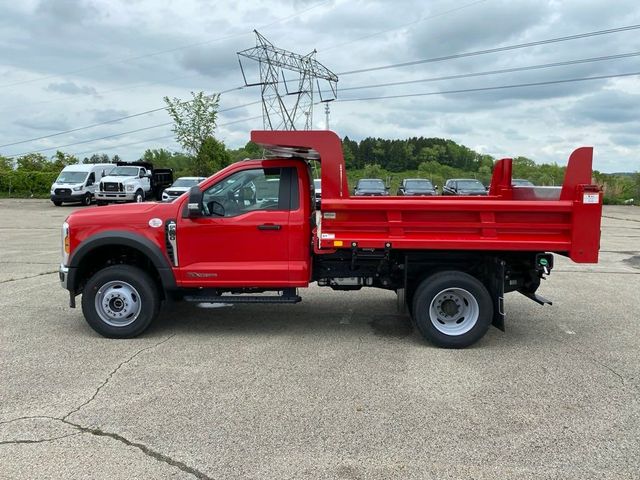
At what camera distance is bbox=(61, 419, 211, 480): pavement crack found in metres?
3.31

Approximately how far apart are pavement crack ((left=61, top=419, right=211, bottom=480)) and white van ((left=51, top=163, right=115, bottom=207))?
28.8 metres

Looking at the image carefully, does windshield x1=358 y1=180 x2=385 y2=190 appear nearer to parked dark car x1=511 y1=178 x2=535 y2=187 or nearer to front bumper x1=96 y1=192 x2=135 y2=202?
parked dark car x1=511 y1=178 x2=535 y2=187

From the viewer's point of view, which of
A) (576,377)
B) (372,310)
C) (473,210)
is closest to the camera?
(576,377)

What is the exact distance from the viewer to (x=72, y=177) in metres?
30.7

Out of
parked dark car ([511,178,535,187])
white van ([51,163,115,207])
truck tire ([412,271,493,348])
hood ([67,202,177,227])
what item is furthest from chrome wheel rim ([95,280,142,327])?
white van ([51,163,115,207])

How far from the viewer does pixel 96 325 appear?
5988mm

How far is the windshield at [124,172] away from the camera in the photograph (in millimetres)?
30547

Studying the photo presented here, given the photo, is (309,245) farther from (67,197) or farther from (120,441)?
(67,197)

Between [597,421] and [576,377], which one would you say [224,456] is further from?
[576,377]

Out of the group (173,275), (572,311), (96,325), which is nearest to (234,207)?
(173,275)

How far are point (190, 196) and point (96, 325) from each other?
181 cm

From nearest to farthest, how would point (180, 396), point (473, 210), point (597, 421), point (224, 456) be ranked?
1. point (224, 456)
2. point (597, 421)
3. point (180, 396)
4. point (473, 210)

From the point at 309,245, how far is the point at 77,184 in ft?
91.1

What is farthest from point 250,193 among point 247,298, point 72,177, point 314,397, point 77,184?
point 72,177
